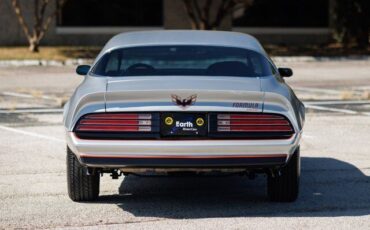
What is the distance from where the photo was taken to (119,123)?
7.04 m

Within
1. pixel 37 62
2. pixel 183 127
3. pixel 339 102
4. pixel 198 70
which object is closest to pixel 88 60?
pixel 37 62

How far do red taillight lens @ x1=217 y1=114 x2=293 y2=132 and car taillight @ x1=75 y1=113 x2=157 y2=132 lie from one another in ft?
1.76

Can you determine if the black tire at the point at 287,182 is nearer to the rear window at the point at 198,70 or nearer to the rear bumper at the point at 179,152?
the rear bumper at the point at 179,152

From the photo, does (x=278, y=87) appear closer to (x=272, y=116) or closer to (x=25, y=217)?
(x=272, y=116)

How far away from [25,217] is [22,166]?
2.49 meters

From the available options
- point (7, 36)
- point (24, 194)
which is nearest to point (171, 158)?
point (24, 194)

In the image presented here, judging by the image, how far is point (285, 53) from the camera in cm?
2919

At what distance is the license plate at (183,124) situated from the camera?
6996 mm

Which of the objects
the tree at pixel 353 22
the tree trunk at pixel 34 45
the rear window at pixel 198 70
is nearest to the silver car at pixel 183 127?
the rear window at pixel 198 70

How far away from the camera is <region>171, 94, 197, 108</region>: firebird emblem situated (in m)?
6.98

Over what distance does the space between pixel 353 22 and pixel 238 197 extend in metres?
24.4

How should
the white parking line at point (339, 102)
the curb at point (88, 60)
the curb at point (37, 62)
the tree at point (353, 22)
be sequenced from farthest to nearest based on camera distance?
the tree at point (353, 22)
the curb at point (88, 60)
the curb at point (37, 62)
the white parking line at point (339, 102)

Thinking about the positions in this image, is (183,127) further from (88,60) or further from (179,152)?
(88,60)

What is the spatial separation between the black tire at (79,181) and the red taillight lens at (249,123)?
117cm
